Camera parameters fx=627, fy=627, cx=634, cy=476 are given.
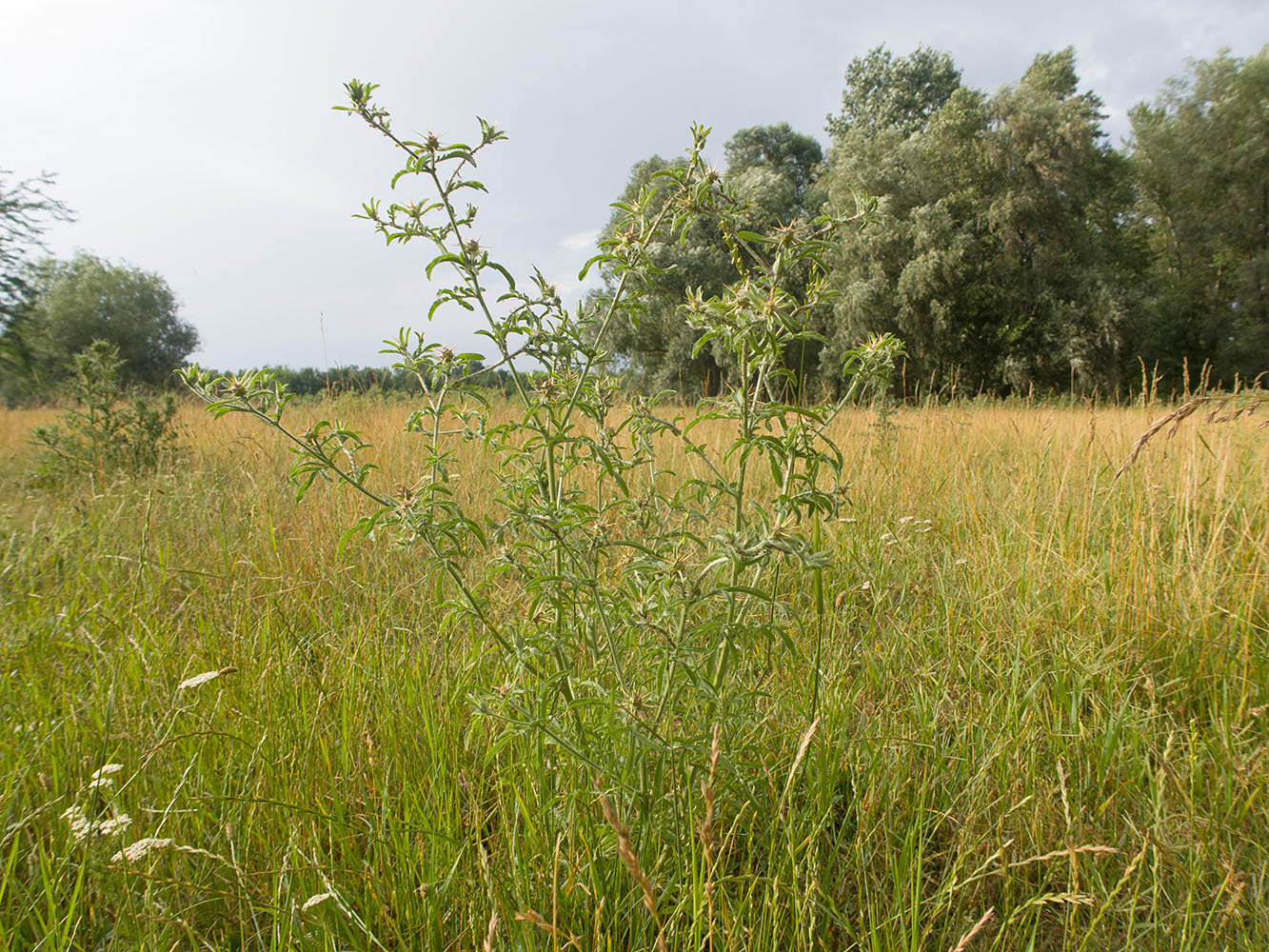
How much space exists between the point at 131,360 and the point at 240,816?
155ft

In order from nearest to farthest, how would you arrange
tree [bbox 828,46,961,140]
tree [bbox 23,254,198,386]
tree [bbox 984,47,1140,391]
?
tree [bbox 984,47,1140,391]
tree [bbox 828,46,961,140]
tree [bbox 23,254,198,386]

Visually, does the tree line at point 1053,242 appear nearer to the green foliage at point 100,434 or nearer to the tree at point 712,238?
the tree at point 712,238

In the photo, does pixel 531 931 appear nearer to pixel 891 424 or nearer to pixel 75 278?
pixel 891 424

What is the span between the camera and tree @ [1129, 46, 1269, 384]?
869 inches

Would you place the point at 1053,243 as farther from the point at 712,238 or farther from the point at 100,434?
the point at 100,434

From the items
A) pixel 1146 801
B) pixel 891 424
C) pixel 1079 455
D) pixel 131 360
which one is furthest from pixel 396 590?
pixel 131 360

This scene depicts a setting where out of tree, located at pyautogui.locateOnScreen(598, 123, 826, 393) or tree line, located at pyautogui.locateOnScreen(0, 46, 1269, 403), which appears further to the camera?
tree, located at pyautogui.locateOnScreen(598, 123, 826, 393)

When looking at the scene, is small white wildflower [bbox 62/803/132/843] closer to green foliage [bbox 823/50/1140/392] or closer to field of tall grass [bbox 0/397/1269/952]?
field of tall grass [bbox 0/397/1269/952]

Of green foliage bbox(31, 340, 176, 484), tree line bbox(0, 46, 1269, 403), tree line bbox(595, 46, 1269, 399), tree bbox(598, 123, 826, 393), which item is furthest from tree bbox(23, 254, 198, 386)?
green foliage bbox(31, 340, 176, 484)

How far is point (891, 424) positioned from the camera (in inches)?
197

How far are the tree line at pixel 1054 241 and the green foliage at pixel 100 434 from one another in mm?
15952

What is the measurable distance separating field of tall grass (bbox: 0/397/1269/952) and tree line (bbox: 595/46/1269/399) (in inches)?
701

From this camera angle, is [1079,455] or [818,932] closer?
[818,932]

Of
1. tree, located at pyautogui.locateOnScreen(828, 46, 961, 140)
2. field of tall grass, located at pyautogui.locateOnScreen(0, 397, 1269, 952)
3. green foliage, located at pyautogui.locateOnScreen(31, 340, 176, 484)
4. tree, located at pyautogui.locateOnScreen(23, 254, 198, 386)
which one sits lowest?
field of tall grass, located at pyautogui.locateOnScreen(0, 397, 1269, 952)
